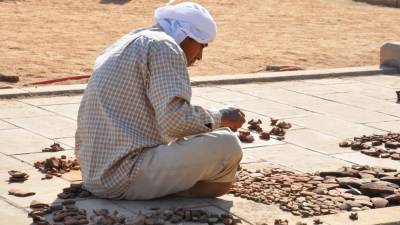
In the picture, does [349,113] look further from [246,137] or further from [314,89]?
[246,137]

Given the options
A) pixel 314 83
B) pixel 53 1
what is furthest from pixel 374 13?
pixel 314 83

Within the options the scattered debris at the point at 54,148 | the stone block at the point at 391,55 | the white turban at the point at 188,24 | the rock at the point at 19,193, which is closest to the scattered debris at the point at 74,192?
the rock at the point at 19,193

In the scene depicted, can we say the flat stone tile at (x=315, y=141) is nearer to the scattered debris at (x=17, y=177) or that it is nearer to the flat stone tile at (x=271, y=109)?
the flat stone tile at (x=271, y=109)

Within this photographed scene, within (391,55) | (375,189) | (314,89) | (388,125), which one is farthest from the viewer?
(391,55)

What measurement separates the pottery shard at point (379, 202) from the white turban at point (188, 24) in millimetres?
1443

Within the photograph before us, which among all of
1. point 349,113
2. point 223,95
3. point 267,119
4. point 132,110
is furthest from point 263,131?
point 132,110

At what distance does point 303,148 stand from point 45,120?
216 centimetres

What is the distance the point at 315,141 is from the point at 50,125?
212 centimetres

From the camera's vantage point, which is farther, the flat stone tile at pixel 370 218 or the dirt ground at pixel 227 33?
the dirt ground at pixel 227 33

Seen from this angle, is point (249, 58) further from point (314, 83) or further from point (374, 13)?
point (374, 13)

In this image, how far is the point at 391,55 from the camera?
40.4 feet

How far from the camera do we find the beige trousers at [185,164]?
19.7 feet

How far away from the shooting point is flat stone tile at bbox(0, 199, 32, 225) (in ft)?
19.0

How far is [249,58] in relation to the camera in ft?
43.6
